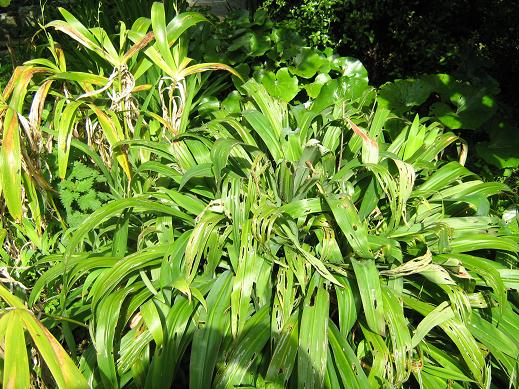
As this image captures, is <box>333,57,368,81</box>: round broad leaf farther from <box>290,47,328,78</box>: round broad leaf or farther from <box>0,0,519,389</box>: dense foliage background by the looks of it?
<box>0,0,519,389</box>: dense foliage background

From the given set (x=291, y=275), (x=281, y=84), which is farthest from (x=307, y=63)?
(x=291, y=275)

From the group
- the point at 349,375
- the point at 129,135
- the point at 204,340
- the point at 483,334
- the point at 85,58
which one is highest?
the point at 85,58

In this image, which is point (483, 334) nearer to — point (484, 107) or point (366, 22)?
point (484, 107)

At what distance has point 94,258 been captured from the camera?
2350mm

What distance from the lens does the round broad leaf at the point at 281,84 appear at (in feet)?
12.0

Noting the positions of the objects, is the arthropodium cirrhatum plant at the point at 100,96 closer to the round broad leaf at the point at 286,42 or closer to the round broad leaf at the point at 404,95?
the round broad leaf at the point at 286,42

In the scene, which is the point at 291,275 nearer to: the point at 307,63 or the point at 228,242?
the point at 228,242

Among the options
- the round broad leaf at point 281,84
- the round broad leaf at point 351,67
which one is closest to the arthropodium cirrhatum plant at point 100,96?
the round broad leaf at point 281,84

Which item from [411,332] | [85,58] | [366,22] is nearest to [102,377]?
[411,332]

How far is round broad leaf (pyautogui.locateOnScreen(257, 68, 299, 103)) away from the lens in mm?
3654

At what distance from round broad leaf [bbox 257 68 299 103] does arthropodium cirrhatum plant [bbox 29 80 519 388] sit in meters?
0.95

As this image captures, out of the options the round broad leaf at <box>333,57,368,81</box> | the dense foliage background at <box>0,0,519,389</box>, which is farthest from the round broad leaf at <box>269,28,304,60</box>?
the dense foliage background at <box>0,0,519,389</box>

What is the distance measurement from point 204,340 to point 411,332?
794 mm

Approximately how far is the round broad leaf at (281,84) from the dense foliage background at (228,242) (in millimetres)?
307
